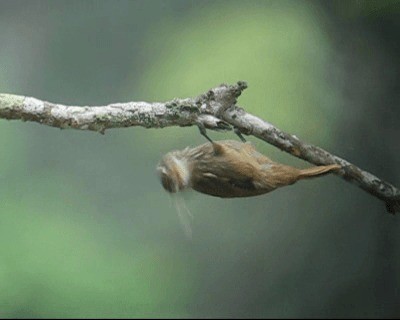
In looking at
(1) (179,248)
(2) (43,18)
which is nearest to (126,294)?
(1) (179,248)

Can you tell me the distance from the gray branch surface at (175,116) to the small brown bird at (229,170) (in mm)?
36

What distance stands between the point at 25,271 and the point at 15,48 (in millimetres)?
581

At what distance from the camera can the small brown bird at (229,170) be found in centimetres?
161

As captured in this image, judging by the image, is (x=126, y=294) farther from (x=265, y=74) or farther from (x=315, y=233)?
(x=265, y=74)

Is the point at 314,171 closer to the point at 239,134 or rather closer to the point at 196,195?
the point at 239,134

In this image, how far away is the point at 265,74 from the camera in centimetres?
185

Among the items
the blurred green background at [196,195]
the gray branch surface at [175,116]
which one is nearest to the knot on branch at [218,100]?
the gray branch surface at [175,116]

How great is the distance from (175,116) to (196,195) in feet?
0.71

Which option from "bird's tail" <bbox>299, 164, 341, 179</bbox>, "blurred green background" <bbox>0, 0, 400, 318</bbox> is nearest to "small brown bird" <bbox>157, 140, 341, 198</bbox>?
"bird's tail" <bbox>299, 164, 341, 179</bbox>

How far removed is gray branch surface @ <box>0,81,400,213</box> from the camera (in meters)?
1.58

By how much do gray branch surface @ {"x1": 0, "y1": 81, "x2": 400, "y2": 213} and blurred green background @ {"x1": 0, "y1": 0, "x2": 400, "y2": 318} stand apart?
0.15m

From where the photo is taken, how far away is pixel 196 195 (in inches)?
68.5

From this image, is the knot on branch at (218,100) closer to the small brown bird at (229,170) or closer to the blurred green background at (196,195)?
the small brown bird at (229,170)

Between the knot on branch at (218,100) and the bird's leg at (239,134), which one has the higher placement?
the knot on branch at (218,100)
